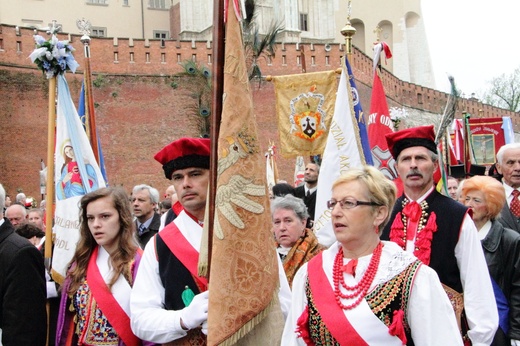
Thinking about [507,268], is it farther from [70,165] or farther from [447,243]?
[70,165]

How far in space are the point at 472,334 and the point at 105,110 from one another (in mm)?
29720

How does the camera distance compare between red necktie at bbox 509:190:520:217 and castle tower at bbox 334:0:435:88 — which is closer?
red necktie at bbox 509:190:520:217

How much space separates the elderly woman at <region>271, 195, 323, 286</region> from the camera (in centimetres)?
580

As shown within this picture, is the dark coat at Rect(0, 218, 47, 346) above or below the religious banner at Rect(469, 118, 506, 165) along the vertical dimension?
below

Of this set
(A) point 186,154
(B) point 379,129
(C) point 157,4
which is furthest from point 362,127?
(C) point 157,4

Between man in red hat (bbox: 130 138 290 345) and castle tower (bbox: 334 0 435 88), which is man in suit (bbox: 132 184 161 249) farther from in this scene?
castle tower (bbox: 334 0 435 88)

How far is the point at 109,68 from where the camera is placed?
3300 cm

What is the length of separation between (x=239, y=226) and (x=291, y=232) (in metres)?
2.26

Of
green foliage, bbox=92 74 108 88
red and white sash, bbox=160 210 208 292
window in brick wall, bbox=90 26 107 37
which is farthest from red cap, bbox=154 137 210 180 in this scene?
window in brick wall, bbox=90 26 107 37

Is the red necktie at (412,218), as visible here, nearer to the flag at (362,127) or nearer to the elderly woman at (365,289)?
the elderly woman at (365,289)

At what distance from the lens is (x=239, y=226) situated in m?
3.62

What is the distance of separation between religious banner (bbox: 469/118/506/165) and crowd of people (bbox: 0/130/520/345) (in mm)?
9548

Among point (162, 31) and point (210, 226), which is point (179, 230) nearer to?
point (210, 226)

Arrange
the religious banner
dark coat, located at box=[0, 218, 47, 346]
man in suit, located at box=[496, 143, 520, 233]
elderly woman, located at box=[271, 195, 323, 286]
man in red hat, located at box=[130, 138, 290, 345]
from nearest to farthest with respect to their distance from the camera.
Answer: man in red hat, located at box=[130, 138, 290, 345]
dark coat, located at box=[0, 218, 47, 346]
elderly woman, located at box=[271, 195, 323, 286]
man in suit, located at box=[496, 143, 520, 233]
the religious banner
